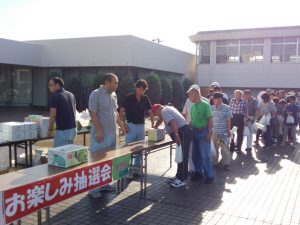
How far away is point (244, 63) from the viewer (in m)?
29.0

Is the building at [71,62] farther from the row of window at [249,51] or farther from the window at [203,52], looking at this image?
the row of window at [249,51]

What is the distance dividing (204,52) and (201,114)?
25.5 m

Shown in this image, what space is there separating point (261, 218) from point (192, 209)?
0.96 meters

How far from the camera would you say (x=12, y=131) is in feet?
19.0

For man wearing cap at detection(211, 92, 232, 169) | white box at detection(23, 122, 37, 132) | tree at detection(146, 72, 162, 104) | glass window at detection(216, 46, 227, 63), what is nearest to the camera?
white box at detection(23, 122, 37, 132)

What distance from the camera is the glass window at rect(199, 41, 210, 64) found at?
101 feet

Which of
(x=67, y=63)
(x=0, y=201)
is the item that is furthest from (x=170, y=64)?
(x=0, y=201)

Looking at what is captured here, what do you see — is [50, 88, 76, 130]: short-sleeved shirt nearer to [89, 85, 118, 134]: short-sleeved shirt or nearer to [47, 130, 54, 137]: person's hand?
[47, 130, 54, 137]: person's hand

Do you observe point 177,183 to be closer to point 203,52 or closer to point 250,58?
point 250,58

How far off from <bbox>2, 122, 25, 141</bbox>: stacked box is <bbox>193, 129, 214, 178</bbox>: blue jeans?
3060mm

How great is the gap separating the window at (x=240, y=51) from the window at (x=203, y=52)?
36.7 inches

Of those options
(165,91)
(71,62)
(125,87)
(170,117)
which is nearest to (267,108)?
(170,117)

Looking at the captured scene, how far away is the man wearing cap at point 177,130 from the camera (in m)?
5.70

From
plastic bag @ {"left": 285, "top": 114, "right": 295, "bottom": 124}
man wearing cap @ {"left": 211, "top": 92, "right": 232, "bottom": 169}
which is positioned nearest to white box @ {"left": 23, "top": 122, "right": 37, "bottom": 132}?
man wearing cap @ {"left": 211, "top": 92, "right": 232, "bottom": 169}
